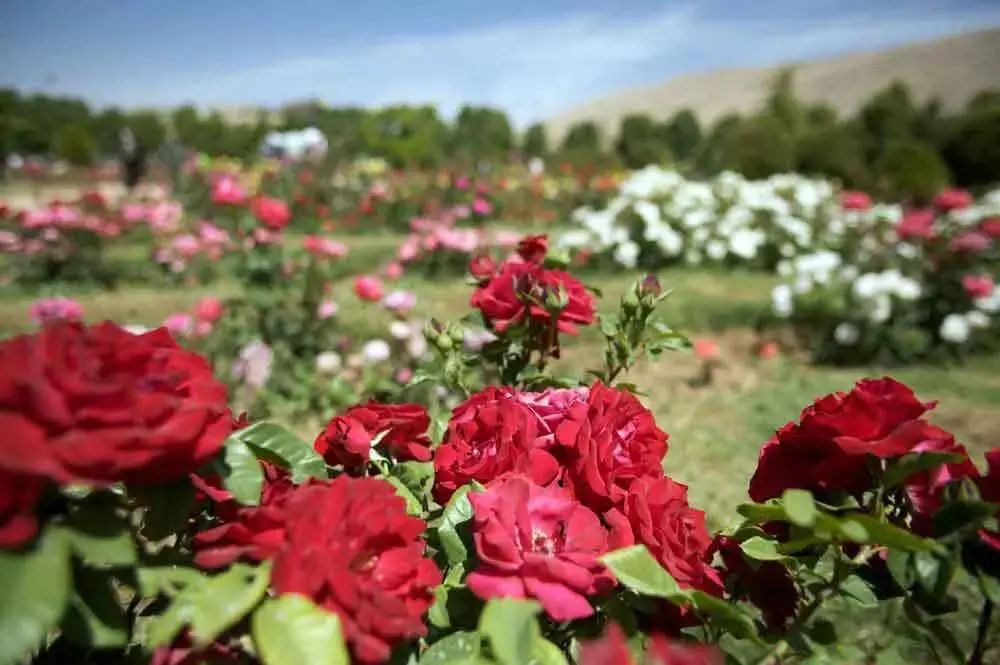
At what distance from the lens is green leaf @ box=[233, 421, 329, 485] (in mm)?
722

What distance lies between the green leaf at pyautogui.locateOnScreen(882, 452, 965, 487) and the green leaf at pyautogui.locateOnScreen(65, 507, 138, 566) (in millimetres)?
661

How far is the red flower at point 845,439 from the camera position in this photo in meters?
0.68

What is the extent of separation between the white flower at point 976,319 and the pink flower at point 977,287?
10 centimetres

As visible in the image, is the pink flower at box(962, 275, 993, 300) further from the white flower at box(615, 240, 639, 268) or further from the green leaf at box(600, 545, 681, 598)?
the green leaf at box(600, 545, 681, 598)

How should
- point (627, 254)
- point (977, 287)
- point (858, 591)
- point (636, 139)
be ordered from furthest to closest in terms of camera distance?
point (636, 139), point (627, 254), point (977, 287), point (858, 591)

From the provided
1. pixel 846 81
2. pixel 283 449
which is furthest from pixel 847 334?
pixel 846 81

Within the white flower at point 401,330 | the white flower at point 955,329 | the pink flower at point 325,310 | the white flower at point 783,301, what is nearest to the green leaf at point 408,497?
the white flower at point 401,330

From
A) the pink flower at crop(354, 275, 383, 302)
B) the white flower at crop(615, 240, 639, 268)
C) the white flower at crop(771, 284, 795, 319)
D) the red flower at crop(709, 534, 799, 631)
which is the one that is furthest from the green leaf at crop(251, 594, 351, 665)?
the white flower at crop(615, 240, 639, 268)

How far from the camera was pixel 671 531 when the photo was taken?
2.50ft

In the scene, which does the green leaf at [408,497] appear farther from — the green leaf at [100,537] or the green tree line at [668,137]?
the green tree line at [668,137]

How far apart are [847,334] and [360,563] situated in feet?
14.2

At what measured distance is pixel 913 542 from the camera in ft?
2.01

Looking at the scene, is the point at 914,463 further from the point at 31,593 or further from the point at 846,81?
the point at 846,81

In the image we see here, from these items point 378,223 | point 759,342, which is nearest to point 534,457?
point 759,342
